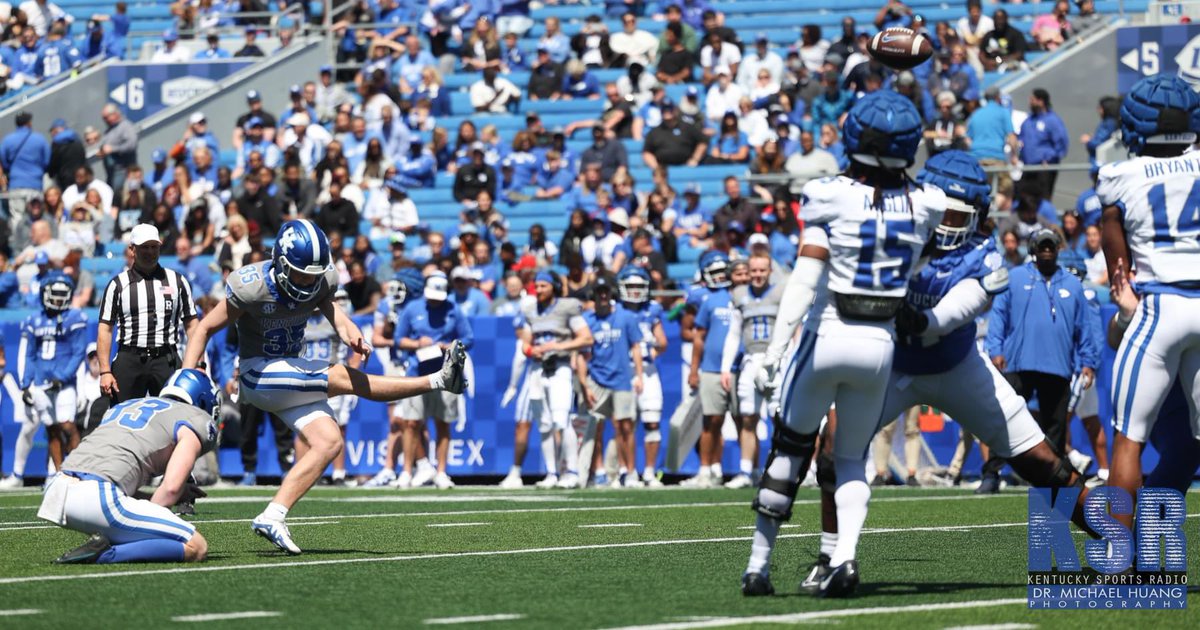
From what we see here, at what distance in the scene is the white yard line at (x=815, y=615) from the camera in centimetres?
570

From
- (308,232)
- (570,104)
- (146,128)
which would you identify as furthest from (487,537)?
(146,128)

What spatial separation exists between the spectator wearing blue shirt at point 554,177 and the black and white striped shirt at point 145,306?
933cm

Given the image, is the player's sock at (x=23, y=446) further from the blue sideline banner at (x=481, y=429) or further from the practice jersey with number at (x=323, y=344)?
the practice jersey with number at (x=323, y=344)

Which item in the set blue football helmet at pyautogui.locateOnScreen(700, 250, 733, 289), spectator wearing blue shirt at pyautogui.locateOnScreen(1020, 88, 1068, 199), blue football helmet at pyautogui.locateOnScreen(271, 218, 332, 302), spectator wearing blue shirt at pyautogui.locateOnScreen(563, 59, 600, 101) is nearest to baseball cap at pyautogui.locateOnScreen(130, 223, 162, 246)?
blue football helmet at pyautogui.locateOnScreen(271, 218, 332, 302)

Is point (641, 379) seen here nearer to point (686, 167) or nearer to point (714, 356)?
point (714, 356)

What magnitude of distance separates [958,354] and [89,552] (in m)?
3.65

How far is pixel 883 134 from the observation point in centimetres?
633

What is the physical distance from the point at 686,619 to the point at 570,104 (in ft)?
54.0

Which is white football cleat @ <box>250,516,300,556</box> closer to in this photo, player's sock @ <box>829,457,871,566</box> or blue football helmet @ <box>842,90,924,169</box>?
player's sock @ <box>829,457,871,566</box>

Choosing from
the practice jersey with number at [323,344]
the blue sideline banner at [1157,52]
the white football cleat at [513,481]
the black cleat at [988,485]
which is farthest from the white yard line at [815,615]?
the blue sideline banner at [1157,52]

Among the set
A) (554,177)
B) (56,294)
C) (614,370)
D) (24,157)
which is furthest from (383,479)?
(24,157)

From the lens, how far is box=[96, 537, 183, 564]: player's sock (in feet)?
25.4

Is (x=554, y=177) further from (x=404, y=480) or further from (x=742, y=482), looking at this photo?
(x=742, y=482)

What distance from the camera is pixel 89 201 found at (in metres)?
21.8
